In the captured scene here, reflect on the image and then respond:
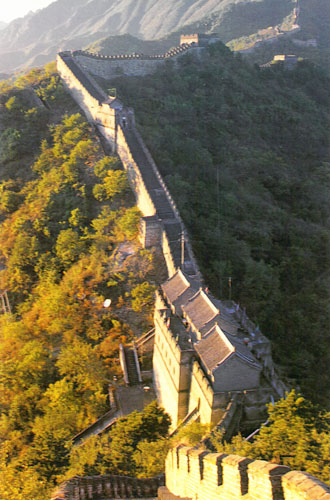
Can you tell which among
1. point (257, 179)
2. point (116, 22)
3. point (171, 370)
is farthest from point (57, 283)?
point (116, 22)

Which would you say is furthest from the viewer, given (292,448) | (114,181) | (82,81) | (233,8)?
(233,8)

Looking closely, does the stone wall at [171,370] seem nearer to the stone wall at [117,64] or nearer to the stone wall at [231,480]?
the stone wall at [231,480]

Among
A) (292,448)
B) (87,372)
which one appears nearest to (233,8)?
(87,372)

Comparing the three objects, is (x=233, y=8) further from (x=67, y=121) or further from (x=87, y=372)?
(x=87, y=372)

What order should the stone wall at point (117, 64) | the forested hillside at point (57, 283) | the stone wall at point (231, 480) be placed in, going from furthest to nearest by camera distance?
the stone wall at point (117, 64) → the forested hillside at point (57, 283) → the stone wall at point (231, 480)

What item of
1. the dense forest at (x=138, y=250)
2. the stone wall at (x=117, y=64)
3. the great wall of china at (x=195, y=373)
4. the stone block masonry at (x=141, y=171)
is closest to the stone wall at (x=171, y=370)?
the great wall of china at (x=195, y=373)

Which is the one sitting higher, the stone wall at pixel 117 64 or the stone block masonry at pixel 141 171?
the stone wall at pixel 117 64

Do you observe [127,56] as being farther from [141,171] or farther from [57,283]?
[57,283]
